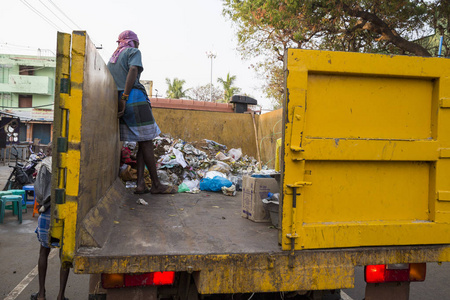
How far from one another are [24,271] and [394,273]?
13.8 feet

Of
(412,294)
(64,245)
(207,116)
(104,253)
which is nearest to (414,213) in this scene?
(104,253)

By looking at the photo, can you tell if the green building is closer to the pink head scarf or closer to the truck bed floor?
the pink head scarf

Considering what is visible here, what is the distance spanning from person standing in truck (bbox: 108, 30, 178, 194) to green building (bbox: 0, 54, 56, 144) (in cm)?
2968

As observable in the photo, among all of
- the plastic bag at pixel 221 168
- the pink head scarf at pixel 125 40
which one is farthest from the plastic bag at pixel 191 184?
the pink head scarf at pixel 125 40

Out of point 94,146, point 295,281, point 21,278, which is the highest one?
point 94,146

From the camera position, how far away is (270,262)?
183cm

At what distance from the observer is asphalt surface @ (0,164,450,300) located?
143 inches

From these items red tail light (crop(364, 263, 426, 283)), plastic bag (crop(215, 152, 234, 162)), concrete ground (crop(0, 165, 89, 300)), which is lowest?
concrete ground (crop(0, 165, 89, 300))

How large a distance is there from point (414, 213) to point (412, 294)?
2.29 metres

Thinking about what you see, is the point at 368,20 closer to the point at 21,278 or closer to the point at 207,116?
the point at 207,116

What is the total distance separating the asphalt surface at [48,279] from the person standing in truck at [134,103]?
142cm

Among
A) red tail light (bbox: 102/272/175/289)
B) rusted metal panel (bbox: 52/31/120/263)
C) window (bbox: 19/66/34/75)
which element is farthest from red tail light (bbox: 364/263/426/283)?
window (bbox: 19/66/34/75)

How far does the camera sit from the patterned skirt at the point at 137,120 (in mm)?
3480

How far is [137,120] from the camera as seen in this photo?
3.58 meters
